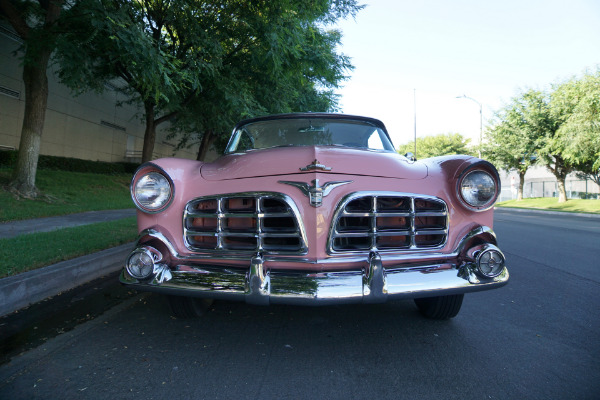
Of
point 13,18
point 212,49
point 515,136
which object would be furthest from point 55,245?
point 515,136

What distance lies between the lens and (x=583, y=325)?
2.92 metres

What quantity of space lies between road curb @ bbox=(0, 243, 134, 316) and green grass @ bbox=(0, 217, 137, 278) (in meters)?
0.15

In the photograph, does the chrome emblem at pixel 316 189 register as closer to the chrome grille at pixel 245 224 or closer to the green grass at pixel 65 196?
the chrome grille at pixel 245 224

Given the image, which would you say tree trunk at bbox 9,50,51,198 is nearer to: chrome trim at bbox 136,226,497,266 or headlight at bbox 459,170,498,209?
chrome trim at bbox 136,226,497,266

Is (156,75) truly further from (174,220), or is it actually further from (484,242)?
(484,242)

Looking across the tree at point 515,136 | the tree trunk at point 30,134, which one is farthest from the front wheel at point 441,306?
the tree at point 515,136

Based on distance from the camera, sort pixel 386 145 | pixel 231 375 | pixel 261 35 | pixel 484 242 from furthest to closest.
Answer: pixel 261 35 < pixel 386 145 < pixel 484 242 < pixel 231 375

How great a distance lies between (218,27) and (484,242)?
343 inches

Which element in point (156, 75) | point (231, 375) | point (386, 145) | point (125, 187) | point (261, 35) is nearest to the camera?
point (231, 375)

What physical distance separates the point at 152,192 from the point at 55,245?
9.48 feet

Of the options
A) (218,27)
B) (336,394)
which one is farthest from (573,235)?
(218,27)

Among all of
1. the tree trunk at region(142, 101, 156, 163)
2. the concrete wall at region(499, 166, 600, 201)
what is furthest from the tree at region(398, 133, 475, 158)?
the tree trunk at region(142, 101, 156, 163)

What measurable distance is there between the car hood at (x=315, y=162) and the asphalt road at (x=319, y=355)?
44.4 inches

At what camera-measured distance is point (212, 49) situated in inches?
338
